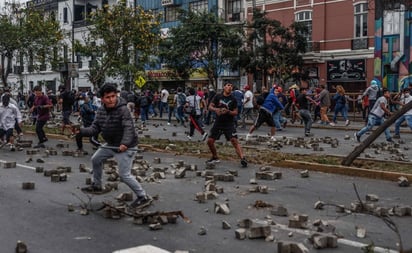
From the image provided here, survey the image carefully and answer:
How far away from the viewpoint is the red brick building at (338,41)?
34.0m

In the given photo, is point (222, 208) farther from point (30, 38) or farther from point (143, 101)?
point (30, 38)

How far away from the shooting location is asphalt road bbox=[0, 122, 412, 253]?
19.0 feet

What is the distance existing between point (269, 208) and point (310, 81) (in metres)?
29.9

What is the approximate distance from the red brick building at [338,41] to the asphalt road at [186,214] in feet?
80.9

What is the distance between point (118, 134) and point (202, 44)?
2886 cm

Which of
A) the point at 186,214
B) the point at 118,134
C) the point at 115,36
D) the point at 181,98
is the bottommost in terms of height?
the point at 186,214

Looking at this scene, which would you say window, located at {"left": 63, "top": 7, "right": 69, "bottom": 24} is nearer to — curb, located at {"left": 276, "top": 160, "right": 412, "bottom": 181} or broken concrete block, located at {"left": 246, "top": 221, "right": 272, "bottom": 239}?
curb, located at {"left": 276, "top": 160, "right": 412, "bottom": 181}

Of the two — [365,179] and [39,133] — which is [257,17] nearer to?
[39,133]

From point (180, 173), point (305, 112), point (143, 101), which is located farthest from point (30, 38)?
point (180, 173)

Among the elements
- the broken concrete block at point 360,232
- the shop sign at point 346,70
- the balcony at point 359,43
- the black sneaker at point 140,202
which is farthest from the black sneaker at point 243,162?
the balcony at point 359,43

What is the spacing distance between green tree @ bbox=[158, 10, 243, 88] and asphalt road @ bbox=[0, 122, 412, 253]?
966 inches

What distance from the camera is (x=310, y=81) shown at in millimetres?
36531

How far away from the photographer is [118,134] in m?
7.50

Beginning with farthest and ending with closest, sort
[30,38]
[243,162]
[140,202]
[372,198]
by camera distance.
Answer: [30,38] < [243,162] < [372,198] < [140,202]
